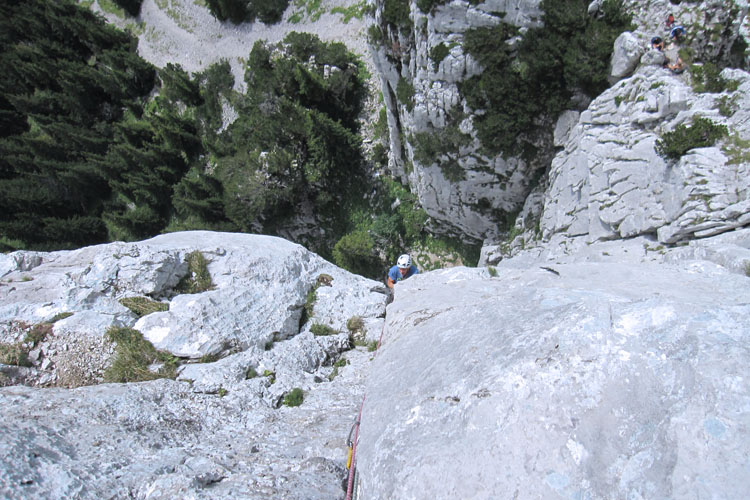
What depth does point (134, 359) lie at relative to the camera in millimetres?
7102

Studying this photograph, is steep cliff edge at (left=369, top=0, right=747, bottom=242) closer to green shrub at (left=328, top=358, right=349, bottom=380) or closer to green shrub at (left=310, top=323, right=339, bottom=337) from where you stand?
green shrub at (left=310, top=323, right=339, bottom=337)

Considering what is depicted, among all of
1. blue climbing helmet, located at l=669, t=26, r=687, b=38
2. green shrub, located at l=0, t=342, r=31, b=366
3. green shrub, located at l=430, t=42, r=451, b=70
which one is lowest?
green shrub, located at l=0, t=342, r=31, b=366

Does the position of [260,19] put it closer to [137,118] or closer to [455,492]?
[137,118]

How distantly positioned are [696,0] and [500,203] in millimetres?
9996

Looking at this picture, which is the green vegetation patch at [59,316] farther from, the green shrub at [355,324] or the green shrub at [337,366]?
the green shrub at [355,324]

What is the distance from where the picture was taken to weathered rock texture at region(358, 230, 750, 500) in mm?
2832

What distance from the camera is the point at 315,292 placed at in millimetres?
9625

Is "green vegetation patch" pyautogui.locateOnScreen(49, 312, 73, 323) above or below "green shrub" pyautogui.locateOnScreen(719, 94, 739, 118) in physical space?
below

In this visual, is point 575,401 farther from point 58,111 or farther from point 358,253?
point 58,111

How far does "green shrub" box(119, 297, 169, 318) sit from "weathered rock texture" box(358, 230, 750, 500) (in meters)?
5.91

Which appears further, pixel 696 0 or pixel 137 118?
pixel 137 118

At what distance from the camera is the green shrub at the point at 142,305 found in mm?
8117

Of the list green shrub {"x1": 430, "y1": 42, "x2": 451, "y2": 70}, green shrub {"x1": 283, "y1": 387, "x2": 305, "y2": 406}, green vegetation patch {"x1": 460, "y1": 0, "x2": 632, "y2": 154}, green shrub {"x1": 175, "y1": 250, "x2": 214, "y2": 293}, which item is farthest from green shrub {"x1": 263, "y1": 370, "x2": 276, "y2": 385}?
green shrub {"x1": 430, "y1": 42, "x2": 451, "y2": 70}

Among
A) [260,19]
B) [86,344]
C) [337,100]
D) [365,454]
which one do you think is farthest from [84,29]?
[365,454]
